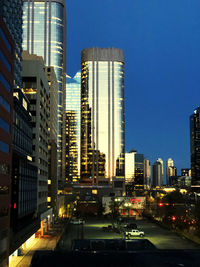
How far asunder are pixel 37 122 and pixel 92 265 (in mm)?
66841

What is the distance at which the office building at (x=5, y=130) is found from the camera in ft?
165

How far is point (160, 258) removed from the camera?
48.8 metres

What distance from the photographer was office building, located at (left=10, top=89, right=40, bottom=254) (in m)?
61.0

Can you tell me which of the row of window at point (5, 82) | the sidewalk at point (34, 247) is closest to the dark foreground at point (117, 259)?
the sidewalk at point (34, 247)

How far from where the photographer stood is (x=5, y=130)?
5250 centimetres

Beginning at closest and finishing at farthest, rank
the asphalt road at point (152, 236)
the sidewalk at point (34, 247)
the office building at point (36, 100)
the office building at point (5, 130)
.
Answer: the office building at point (5, 130), the sidewalk at point (34, 247), the asphalt road at point (152, 236), the office building at point (36, 100)

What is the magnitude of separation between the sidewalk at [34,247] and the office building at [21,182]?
351 cm

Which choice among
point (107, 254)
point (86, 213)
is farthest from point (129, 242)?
point (86, 213)

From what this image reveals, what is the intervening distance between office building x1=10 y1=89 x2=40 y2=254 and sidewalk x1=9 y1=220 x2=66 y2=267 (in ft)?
11.5

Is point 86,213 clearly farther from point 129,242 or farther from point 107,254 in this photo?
point 107,254

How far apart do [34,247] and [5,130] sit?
3481 centimetres

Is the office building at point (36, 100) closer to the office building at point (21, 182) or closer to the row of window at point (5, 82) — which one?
the office building at point (21, 182)

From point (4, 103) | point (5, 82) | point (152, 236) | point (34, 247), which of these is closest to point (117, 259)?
point (4, 103)

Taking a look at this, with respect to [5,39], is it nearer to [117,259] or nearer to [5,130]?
[5,130]
